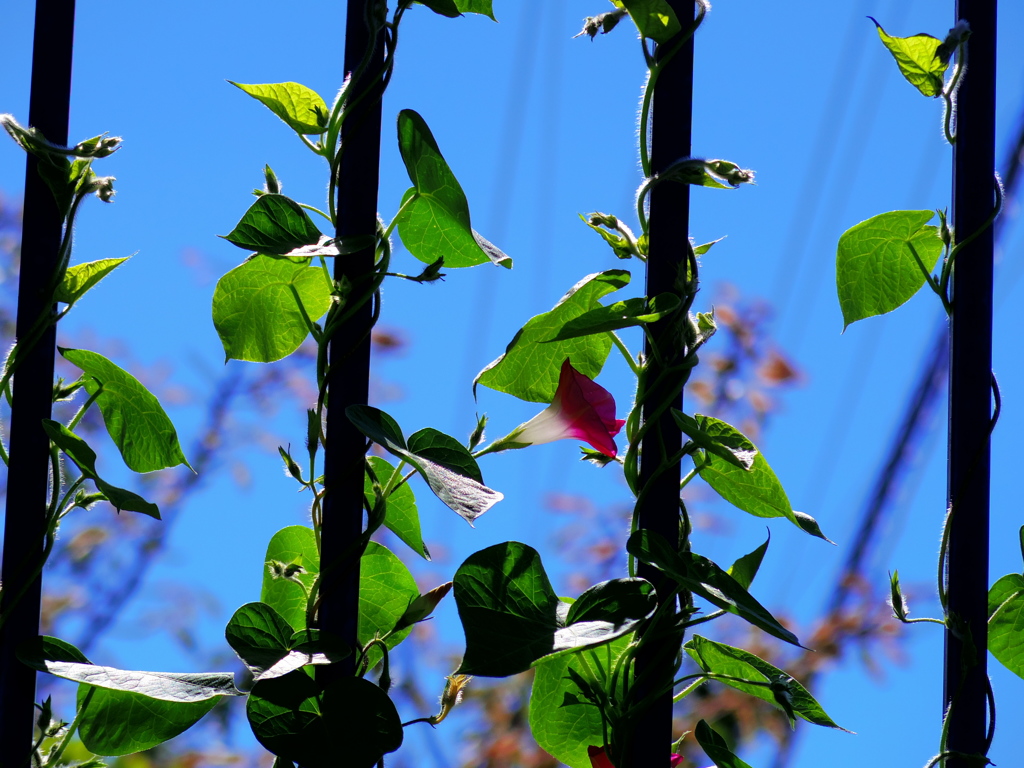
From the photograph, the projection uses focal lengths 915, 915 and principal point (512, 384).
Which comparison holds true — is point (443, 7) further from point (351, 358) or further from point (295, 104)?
point (351, 358)

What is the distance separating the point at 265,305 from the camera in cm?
70

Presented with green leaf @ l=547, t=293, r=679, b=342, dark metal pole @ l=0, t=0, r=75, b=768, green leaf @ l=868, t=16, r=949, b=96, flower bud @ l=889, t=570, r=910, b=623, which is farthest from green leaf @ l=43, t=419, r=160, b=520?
green leaf @ l=868, t=16, r=949, b=96

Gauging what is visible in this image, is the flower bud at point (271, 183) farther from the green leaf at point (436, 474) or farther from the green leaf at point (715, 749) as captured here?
the green leaf at point (715, 749)

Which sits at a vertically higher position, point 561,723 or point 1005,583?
point 1005,583

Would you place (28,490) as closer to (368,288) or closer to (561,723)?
(368,288)

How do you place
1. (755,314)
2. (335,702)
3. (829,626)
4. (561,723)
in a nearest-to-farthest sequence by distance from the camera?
(335,702), (561,723), (829,626), (755,314)

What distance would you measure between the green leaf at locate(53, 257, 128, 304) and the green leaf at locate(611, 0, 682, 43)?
402 mm

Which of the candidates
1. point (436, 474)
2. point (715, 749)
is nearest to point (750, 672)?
point (715, 749)

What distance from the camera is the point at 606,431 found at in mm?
632

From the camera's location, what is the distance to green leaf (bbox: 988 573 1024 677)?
0.72 m

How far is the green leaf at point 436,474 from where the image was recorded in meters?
0.49

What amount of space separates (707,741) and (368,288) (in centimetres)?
37

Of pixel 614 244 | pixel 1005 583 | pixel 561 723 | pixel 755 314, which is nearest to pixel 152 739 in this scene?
pixel 561 723

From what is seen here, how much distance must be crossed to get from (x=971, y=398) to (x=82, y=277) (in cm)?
67
